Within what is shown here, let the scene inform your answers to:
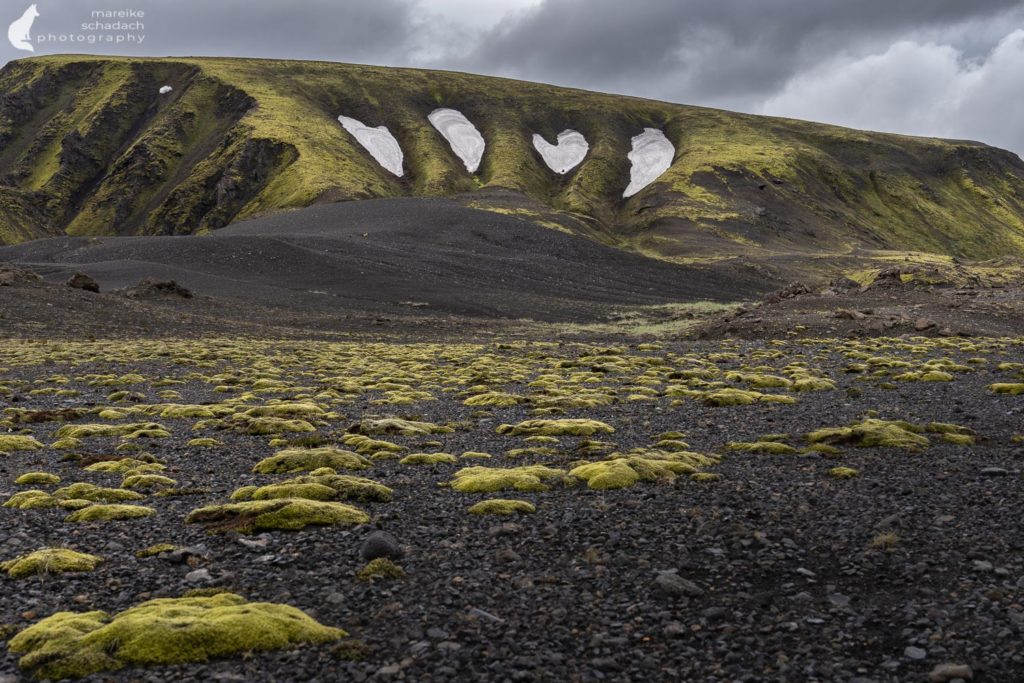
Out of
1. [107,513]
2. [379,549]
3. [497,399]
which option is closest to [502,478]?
[379,549]

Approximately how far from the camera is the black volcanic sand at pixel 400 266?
226 ft

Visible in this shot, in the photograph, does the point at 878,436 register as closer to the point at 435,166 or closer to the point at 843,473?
the point at 843,473

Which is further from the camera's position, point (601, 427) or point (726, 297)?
point (726, 297)

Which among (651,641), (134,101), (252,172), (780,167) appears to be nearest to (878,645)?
(651,641)

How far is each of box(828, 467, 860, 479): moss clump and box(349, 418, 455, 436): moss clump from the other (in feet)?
29.3

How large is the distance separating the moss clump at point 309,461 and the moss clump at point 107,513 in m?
2.81

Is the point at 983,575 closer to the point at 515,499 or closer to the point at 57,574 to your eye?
the point at 515,499

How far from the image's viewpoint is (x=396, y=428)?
18469mm

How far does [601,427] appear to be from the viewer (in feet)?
60.7

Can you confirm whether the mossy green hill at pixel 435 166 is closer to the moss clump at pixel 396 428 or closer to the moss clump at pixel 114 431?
the moss clump at pixel 396 428

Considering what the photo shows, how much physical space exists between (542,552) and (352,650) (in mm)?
3287

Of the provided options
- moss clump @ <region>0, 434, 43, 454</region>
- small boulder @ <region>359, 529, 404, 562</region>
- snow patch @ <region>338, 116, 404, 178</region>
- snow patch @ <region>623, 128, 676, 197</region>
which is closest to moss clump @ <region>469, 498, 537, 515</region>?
small boulder @ <region>359, 529, 404, 562</region>

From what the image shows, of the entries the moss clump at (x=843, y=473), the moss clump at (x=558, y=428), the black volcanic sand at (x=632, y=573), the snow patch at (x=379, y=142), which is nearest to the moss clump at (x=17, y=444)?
the black volcanic sand at (x=632, y=573)

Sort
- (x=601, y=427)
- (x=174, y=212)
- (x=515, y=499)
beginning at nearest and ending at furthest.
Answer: (x=515, y=499), (x=601, y=427), (x=174, y=212)
